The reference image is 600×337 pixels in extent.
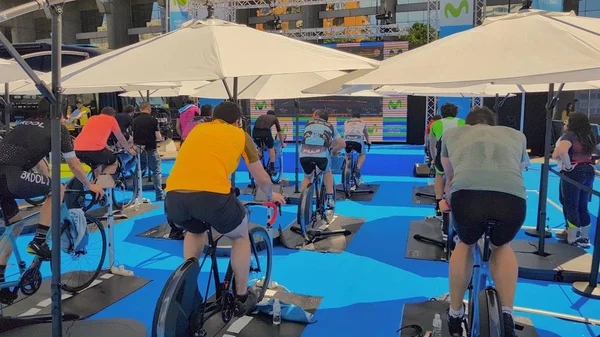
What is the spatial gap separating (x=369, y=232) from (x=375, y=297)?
2.34 m

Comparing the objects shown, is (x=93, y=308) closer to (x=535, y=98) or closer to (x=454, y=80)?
(x=454, y=80)

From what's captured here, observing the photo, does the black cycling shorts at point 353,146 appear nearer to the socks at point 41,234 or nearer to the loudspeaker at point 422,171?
the loudspeaker at point 422,171

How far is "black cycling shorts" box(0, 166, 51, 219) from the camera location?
13.4ft

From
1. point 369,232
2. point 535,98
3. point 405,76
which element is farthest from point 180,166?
point 535,98

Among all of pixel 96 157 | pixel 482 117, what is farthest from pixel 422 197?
pixel 482 117

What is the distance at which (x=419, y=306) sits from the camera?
4.22 meters

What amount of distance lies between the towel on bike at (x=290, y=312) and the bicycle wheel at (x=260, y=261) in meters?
0.11

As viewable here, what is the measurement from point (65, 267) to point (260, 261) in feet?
8.09

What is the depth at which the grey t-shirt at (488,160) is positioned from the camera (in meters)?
2.88

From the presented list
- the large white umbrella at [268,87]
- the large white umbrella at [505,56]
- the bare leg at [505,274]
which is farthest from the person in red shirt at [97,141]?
the bare leg at [505,274]

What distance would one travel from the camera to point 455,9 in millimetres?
13234

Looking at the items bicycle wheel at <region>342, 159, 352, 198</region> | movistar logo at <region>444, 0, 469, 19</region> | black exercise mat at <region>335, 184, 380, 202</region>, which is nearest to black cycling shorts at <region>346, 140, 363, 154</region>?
bicycle wheel at <region>342, 159, 352, 198</region>

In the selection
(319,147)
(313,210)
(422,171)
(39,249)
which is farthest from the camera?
(422,171)

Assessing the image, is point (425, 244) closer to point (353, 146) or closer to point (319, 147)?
point (319, 147)
